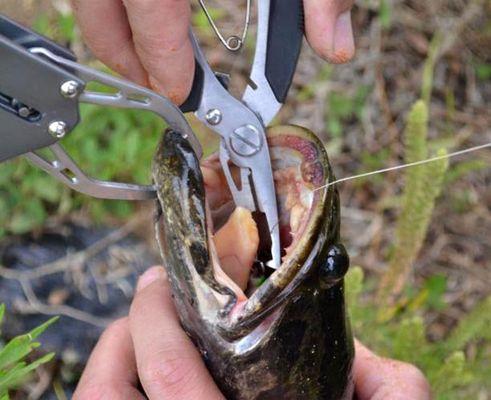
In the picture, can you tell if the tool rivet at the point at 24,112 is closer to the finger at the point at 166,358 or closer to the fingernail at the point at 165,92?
the fingernail at the point at 165,92

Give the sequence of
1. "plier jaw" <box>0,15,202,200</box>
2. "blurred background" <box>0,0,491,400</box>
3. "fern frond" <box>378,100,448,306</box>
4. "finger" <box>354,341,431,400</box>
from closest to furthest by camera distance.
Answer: "plier jaw" <box>0,15,202,200</box>
"finger" <box>354,341,431,400</box>
"fern frond" <box>378,100,448,306</box>
"blurred background" <box>0,0,491,400</box>

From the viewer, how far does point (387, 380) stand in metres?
2.09

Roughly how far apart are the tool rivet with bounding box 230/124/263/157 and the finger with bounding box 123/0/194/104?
13 cm

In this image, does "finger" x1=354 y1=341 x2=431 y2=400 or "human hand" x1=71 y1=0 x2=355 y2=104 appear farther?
"finger" x1=354 y1=341 x2=431 y2=400

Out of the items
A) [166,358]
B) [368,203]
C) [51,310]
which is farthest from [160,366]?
[368,203]

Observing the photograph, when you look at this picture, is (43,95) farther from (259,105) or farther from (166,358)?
(166,358)

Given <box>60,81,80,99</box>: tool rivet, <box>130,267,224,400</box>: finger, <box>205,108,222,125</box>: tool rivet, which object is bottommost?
<box>130,267,224,400</box>: finger

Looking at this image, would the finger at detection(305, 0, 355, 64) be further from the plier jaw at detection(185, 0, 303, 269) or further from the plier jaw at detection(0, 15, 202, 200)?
the plier jaw at detection(0, 15, 202, 200)

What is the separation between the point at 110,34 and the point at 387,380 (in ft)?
3.23

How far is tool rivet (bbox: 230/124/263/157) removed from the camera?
1.78 m

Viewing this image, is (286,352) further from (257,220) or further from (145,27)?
(145,27)

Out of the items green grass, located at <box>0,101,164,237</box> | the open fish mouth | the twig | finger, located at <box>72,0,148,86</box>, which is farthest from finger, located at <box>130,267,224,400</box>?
green grass, located at <box>0,101,164,237</box>

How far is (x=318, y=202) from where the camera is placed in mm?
1633

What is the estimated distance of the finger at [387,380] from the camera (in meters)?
2.04
